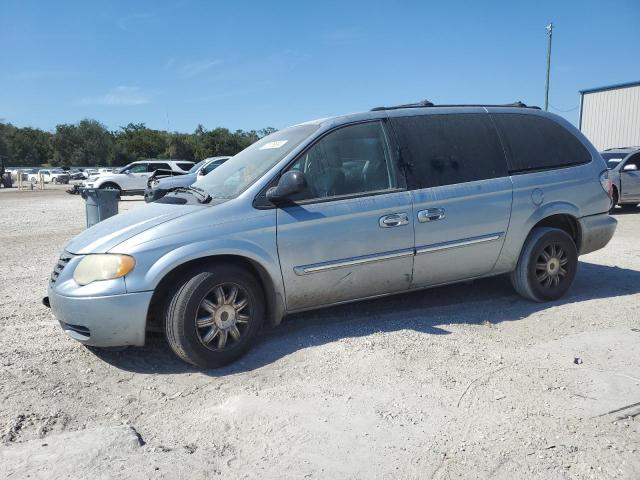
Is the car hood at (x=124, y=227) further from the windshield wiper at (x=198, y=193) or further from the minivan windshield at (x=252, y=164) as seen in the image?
the minivan windshield at (x=252, y=164)

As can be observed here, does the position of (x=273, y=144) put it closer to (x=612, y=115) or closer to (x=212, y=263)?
(x=212, y=263)

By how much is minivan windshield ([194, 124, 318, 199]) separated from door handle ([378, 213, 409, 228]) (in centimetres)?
94

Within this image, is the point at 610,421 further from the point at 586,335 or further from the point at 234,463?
the point at 234,463

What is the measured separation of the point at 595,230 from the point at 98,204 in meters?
6.54

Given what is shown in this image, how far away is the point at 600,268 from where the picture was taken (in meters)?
6.95

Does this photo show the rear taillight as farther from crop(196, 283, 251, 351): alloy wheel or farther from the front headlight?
the front headlight

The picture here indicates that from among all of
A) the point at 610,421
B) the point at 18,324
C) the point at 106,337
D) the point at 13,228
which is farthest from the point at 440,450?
the point at 13,228

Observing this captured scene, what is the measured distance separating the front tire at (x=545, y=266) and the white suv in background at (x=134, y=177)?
21407 mm

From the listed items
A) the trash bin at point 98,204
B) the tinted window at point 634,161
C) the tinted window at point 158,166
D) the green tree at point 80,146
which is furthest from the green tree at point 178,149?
the trash bin at point 98,204

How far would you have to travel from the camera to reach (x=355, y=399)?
347 cm

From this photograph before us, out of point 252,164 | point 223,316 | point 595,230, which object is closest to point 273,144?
point 252,164

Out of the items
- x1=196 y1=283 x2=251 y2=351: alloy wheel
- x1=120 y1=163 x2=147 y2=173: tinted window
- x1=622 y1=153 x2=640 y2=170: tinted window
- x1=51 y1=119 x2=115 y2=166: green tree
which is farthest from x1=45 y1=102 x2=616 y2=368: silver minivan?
x1=51 y1=119 x2=115 y2=166: green tree

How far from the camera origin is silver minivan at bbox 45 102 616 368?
3.85 metres

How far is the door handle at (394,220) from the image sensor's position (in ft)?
14.7
